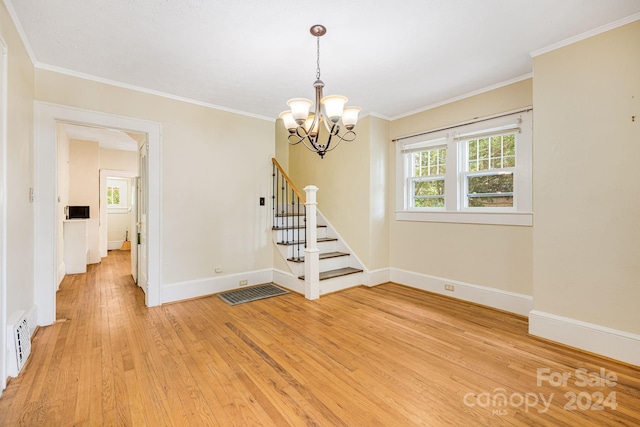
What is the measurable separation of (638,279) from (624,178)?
779 millimetres

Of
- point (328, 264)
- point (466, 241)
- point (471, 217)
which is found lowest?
point (328, 264)

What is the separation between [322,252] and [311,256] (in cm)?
90

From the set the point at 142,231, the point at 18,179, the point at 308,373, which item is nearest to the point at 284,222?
the point at 142,231

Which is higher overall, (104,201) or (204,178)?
(204,178)

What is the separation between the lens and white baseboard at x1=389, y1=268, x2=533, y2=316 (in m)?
3.22

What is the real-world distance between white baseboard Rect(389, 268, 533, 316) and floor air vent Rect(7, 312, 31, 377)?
13.6 ft

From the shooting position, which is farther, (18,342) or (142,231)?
(142,231)

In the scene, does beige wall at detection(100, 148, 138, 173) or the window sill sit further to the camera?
beige wall at detection(100, 148, 138, 173)

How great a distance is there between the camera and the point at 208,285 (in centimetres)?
397

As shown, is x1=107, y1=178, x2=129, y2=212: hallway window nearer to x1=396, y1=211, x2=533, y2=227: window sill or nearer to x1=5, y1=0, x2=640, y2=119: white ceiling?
x1=5, y1=0, x2=640, y2=119: white ceiling

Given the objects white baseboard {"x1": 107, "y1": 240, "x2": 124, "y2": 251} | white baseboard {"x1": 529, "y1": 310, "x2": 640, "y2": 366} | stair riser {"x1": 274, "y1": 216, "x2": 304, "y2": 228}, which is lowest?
white baseboard {"x1": 529, "y1": 310, "x2": 640, "y2": 366}

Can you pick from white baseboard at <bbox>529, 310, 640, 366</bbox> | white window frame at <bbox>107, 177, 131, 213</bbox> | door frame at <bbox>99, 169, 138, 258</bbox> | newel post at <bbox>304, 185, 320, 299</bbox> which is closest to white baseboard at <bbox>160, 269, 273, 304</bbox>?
newel post at <bbox>304, 185, 320, 299</bbox>

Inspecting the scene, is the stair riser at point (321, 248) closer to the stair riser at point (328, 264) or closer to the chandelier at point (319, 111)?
the stair riser at point (328, 264)

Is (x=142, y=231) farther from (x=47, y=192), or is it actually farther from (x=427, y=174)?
(x=427, y=174)
